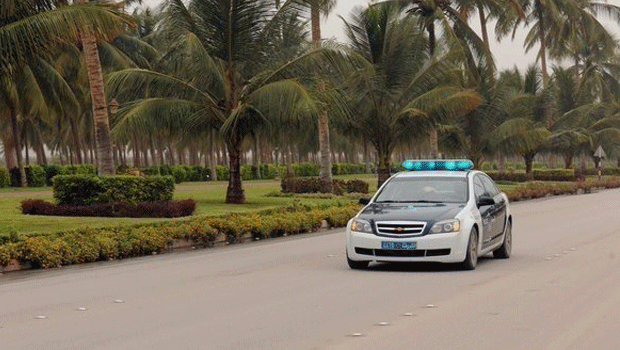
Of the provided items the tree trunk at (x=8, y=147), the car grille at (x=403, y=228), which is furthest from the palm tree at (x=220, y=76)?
the tree trunk at (x=8, y=147)

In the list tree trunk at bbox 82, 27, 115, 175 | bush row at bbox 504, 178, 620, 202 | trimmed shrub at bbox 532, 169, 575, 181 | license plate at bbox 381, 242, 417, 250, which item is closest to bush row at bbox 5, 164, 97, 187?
bush row at bbox 504, 178, 620, 202

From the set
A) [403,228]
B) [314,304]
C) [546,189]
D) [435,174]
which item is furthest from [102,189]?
[546,189]

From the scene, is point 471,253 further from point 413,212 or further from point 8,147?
point 8,147

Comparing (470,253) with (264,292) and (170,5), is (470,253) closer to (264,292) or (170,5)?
(264,292)

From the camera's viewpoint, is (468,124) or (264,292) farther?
(468,124)

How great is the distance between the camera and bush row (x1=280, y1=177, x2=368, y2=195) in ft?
126

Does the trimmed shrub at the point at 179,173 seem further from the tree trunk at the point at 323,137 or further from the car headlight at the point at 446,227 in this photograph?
the car headlight at the point at 446,227

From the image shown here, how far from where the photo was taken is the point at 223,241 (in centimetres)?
2048

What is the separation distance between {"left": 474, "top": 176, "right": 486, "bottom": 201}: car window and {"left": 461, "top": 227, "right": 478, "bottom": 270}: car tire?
0.92 metres

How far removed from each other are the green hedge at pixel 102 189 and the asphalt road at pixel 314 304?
957cm

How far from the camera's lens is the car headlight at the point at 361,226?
43.8ft

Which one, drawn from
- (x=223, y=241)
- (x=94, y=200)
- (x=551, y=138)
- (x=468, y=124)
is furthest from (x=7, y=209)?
(x=551, y=138)

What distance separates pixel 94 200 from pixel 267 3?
8693 millimetres

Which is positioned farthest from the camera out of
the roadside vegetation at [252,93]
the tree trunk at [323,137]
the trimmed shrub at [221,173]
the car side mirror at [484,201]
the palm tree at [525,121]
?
the trimmed shrub at [221,173]
